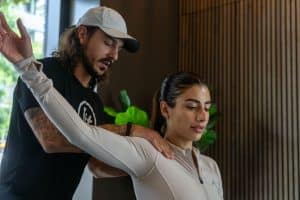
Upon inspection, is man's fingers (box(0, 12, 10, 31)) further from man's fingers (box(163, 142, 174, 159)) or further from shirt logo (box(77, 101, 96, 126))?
man's fingers (box(163, 142, 174, 159))

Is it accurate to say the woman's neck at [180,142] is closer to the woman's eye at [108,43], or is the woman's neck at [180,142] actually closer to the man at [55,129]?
the man at [55,129]

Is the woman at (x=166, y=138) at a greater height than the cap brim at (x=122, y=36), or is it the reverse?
the cap brim at (x=122, y=36)

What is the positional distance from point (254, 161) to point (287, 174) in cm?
31

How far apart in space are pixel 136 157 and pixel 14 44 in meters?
0.52

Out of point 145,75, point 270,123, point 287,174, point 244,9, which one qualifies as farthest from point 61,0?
point 287,174

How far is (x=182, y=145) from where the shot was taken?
1.68 metres

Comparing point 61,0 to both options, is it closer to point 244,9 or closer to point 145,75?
point 145,75

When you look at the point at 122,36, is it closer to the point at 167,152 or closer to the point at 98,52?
the point at 98,52

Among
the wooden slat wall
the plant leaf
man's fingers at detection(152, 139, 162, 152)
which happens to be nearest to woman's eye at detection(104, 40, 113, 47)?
man's fingers at detection(152, 139, 162, 152)

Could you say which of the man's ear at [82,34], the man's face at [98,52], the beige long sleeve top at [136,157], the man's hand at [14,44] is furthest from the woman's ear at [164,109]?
the man's hand at [14,44]

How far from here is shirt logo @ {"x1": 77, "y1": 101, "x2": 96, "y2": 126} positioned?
1.69 meters

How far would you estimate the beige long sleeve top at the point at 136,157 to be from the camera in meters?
1.24

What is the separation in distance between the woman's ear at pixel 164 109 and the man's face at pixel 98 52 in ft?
0.88

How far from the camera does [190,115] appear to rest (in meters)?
1.65
